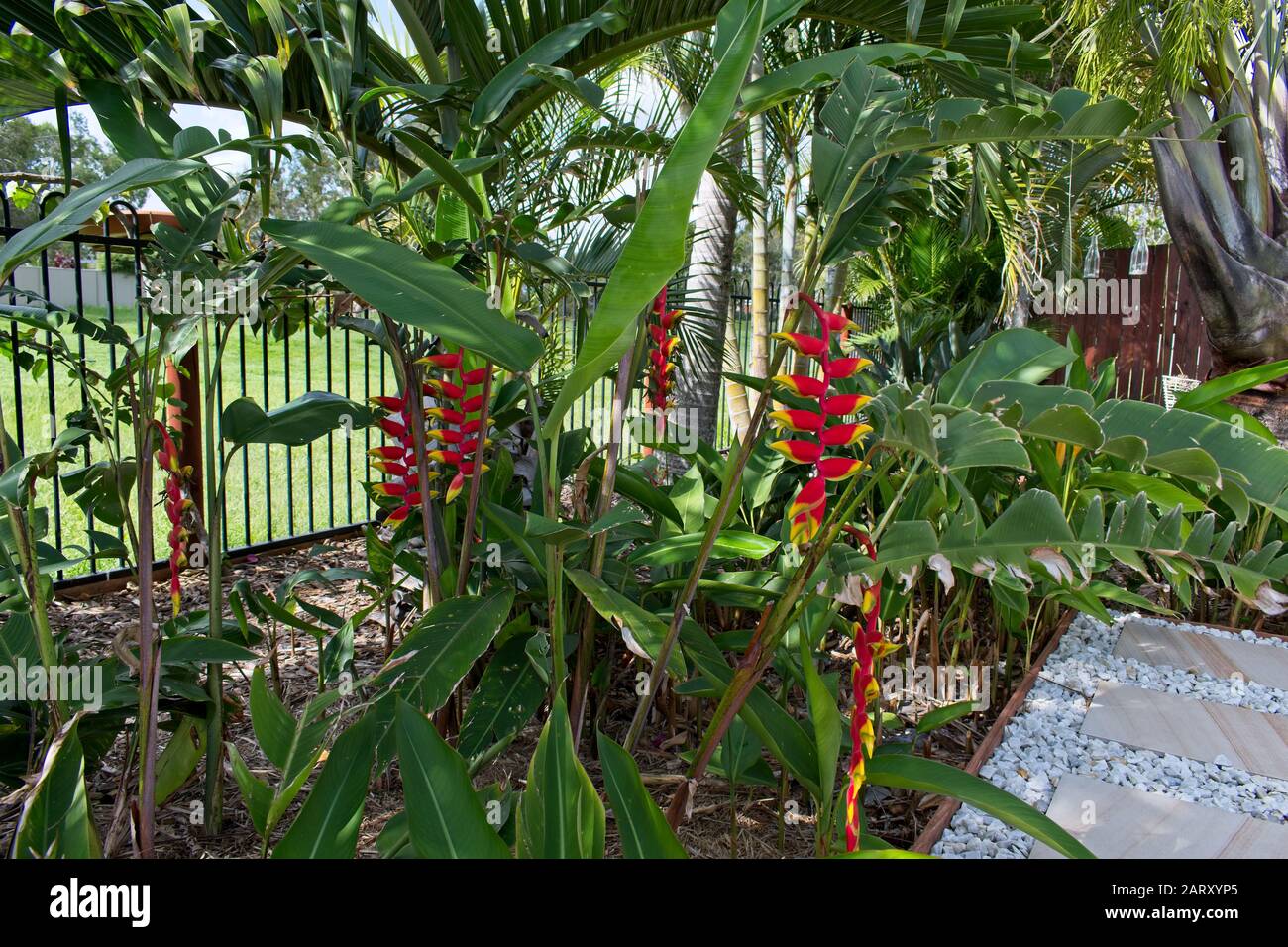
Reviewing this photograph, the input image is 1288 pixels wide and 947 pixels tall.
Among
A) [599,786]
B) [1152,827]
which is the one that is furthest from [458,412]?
[1152,827]

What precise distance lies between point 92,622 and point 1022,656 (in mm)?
3743

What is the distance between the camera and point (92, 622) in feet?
11.4

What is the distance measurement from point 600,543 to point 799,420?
2.10 feet

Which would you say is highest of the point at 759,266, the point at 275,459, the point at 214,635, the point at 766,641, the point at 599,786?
the point at 759,266

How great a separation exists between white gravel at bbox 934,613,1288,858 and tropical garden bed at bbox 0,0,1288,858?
16 centimetres

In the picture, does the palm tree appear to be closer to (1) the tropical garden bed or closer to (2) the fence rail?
(1) the tropical garden bed

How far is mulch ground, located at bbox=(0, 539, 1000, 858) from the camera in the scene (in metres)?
2.01

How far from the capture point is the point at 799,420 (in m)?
1.38

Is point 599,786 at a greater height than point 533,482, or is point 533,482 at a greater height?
point 533,482

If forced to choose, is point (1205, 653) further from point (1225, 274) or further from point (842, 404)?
point (842, 404)

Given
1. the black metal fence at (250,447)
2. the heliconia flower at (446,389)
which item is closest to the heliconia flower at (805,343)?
the heliconia flower at (446,389)

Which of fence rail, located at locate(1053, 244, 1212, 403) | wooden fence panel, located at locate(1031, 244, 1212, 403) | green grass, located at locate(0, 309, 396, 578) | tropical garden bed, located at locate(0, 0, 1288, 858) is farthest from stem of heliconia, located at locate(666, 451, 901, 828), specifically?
fence rail, located at locate(1053, 244, 1212, 403)

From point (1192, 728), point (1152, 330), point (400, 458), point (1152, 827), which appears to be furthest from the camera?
point (1152, 330)
